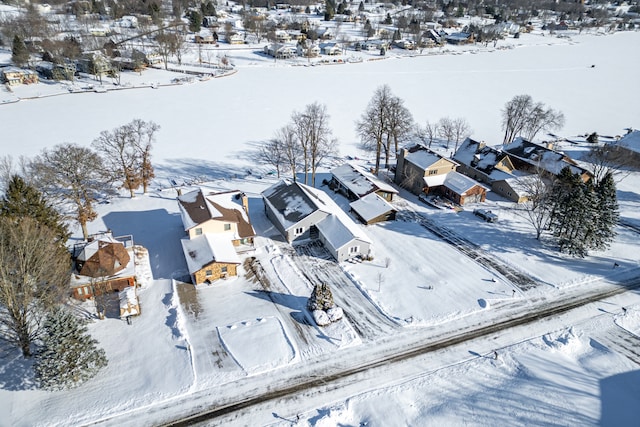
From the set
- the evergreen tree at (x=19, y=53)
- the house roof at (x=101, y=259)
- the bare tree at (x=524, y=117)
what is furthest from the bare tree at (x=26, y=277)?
the evergreen tree at (x=19, y=53)

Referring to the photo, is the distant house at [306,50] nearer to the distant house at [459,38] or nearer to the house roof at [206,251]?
the distant house at [459,38]

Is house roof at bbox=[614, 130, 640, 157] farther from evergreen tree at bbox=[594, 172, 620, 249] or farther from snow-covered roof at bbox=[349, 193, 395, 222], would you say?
snow-covered roof at bbox=[349, 193, 395, 222]

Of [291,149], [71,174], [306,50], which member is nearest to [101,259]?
[71,174]

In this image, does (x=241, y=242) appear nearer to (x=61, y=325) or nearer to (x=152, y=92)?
(x=61, y=325)

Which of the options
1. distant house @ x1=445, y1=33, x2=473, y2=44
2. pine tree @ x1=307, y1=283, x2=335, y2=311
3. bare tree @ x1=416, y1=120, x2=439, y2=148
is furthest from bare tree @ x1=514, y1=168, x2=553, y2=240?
distant house @ x1=445, y1=33, x2=473, y2=44

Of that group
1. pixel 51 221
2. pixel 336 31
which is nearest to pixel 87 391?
pixel 51 221
